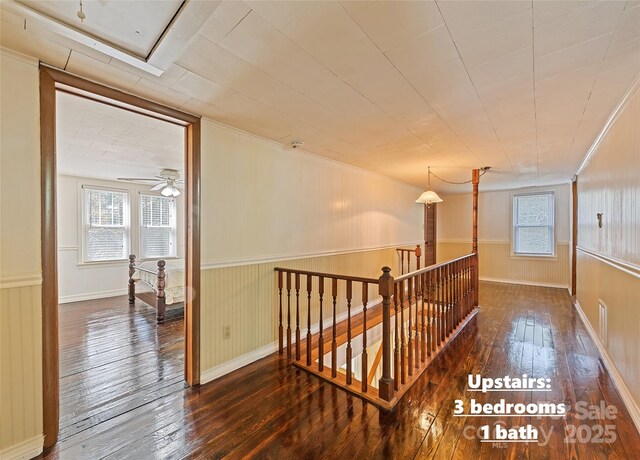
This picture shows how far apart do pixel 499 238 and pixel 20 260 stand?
8.25 metres

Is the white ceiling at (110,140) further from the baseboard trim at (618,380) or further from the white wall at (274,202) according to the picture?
the baseboard trim at (618,380)

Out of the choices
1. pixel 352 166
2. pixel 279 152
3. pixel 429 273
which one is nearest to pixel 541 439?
pixel 429 273

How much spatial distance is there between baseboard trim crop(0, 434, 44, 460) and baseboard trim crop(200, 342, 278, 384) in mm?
1002

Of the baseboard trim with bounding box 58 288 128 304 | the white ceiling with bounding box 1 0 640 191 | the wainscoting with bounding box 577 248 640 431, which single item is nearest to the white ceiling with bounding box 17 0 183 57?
the white ceiling with bounding box 1 0 640 191

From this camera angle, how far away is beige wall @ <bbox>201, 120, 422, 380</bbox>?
252 cm

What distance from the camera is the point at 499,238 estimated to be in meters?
6.84

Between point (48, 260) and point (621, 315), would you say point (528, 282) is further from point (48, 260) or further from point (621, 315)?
point (48, 260)

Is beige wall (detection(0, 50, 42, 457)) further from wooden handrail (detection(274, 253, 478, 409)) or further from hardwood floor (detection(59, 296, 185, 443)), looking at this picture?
wooden handrail (detection(274, 253, 478, 409))

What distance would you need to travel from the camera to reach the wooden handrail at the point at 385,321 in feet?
7.09

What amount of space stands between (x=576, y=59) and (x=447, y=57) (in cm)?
79

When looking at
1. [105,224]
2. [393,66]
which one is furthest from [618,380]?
[105,224]

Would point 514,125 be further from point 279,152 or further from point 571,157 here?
point 279,152

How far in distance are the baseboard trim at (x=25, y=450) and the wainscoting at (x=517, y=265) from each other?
8058 millimetres

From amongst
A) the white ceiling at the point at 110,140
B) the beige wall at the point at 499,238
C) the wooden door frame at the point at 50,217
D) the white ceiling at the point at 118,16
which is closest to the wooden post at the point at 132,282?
the white ceiling at the point at 110,140
